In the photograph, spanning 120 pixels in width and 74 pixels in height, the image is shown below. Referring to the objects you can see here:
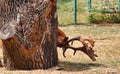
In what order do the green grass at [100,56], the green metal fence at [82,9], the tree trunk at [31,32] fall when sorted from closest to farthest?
the tree trunk at [31,32]
the green grass at [100,56]
the green metal fence at [82,9]

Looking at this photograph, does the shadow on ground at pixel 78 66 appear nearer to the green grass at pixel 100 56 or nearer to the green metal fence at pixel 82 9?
the green grass at pixel 100 56

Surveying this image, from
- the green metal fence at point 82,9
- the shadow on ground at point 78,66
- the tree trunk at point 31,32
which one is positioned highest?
the tree trunk at point 31,32

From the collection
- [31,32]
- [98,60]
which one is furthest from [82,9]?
[31,32]

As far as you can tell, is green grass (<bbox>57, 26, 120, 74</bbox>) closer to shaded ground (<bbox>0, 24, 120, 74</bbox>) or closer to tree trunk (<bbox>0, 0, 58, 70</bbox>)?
shaded ground (<bbox>0, 24, 120, 74</bbox>)

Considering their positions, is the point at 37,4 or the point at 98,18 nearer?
the point at 37,4

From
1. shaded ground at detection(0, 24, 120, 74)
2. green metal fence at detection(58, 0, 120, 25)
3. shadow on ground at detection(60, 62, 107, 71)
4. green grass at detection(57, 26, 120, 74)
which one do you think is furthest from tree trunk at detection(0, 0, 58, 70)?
green metal fence at detection(58, 0, 120, 25)

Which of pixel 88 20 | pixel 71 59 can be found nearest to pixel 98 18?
pixel 88 20

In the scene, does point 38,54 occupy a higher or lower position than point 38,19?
lower

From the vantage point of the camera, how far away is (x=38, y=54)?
24.0ft

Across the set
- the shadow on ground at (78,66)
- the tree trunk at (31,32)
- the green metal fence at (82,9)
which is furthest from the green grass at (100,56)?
the green metal fence at (82,9)

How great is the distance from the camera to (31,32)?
7.23m

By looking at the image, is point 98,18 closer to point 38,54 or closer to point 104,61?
point 104,61

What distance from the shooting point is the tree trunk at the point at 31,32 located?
724 centimetres

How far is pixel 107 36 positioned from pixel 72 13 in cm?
489
